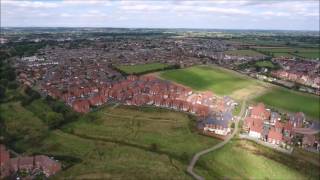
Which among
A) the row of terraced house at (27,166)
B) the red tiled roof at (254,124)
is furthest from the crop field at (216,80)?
the row of terraced house at (27,166)

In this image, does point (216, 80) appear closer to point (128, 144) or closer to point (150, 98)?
point (150, 98)

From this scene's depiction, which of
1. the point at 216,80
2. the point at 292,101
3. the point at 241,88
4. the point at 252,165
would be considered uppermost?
the point at 216,80

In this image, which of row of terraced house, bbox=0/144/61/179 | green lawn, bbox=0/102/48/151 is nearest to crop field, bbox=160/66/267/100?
green lawn, bbox=0/102/48/151

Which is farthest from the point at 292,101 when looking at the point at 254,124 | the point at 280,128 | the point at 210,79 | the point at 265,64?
the point at 265,64

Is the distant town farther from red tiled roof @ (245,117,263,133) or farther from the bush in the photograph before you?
red tiled roof @ (245,117,263,133)

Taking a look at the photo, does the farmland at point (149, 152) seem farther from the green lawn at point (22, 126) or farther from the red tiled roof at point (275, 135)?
the red tiled roof at point (275, 135)

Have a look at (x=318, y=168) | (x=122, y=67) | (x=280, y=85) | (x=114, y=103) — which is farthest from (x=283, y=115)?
(x=122, y=67)
